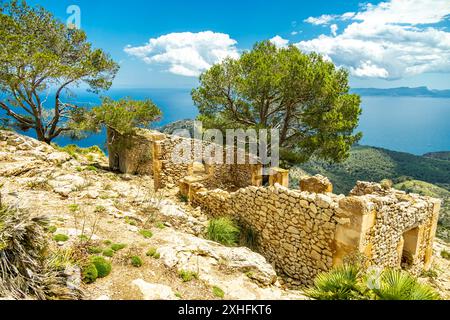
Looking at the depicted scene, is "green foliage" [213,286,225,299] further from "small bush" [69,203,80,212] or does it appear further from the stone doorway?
the stone doorway

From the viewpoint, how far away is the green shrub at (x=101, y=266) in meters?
4.48

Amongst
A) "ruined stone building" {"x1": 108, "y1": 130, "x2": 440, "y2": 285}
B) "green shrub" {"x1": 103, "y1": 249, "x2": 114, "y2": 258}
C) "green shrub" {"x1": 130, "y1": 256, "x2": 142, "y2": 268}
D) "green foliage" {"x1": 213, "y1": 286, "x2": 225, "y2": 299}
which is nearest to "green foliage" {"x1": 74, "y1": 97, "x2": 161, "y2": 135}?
"ruined stone building" {"x1": 108, "y1": 130, "x2": 440, "y2": 285}

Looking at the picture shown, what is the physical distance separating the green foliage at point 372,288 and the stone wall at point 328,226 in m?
1.84

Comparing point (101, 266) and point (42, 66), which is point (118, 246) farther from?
point (42, 66)

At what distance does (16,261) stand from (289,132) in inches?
554

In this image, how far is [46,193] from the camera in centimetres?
795

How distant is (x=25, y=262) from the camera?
3.43 m

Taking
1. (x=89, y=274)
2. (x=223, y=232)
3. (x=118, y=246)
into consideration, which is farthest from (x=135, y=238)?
(x=223, y=232)

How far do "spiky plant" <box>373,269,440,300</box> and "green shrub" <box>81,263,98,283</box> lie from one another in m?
4.10

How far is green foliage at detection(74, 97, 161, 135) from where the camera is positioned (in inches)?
560

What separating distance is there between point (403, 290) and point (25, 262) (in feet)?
15.7

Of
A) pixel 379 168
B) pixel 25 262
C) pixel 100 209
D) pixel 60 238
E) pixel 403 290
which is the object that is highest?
pixel 25 262

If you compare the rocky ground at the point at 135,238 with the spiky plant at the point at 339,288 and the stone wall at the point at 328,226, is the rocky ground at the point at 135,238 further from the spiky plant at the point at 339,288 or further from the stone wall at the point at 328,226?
the stone wall at the point at 328,226

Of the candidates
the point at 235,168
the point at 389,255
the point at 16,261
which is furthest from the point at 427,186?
the point at 16,261
